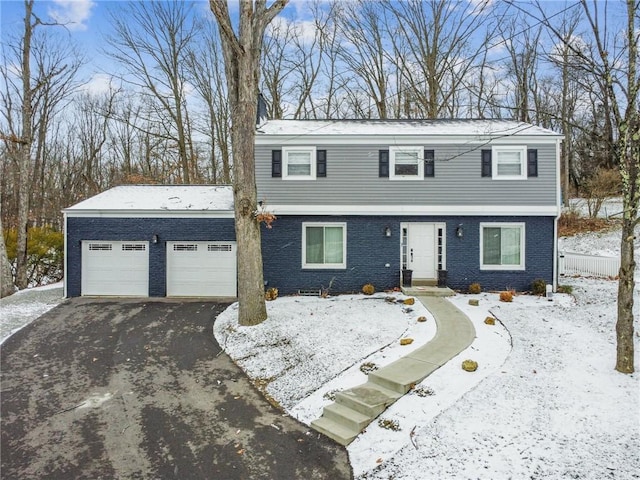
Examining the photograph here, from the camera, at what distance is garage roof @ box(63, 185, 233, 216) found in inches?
476

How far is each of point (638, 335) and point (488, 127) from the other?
7683 mm

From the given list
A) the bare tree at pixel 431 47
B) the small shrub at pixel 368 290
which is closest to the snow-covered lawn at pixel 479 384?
the small shrub at pixel 368 290

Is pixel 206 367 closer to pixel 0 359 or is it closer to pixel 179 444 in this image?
pixel 179 444

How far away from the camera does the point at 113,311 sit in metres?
10.6

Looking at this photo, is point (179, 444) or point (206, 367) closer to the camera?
point (179, 444)

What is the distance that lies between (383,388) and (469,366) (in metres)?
1.42

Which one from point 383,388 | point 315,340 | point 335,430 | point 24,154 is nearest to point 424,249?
point 315,340

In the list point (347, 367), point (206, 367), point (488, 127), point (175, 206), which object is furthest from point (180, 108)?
point (347, 367)

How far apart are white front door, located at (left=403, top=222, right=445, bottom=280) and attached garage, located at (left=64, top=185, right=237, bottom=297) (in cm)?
567

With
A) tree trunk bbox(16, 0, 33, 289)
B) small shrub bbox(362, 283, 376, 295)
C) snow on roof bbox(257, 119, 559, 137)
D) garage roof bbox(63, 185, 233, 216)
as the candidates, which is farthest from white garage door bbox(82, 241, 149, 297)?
small shrub bbox(362, 283, 376, 295)

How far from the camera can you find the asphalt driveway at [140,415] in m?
4.44

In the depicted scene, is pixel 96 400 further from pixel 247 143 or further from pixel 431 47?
pixel 431 47

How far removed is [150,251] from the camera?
40.0ft

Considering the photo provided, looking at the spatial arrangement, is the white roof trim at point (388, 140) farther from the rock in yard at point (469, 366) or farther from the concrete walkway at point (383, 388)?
the rock in yard at point (469, 366)
